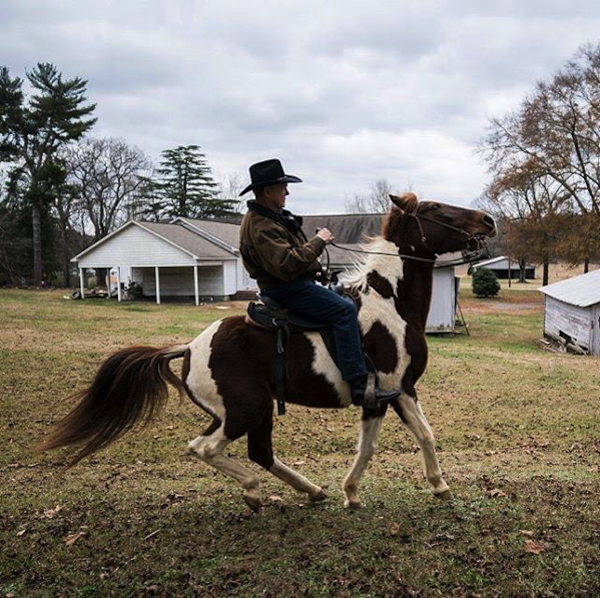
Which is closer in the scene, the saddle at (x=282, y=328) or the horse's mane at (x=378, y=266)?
the saddle at (x=282, y=328)

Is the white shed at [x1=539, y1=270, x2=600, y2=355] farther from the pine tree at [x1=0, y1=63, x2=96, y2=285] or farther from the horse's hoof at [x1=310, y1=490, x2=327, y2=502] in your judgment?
the pine tree at [x1=0, y1=63, x2=96, y2=285]

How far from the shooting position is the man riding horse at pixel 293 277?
4039 mm

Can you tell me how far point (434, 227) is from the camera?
450cm

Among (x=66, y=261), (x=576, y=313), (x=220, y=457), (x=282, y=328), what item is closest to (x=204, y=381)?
(x=220, y=457)

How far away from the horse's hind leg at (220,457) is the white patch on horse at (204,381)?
0.42 ft

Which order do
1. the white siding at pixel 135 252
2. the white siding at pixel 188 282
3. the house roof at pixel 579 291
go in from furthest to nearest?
1. the white siding at pixel 188 282
2. the white siding at pixel 135 252
3. the house roof at pixel 579 291

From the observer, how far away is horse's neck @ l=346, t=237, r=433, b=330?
445 centimetres

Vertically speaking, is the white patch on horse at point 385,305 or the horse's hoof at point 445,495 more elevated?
the white patch on horse at point 385,305

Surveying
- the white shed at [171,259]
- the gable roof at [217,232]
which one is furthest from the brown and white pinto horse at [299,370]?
the gable roof at [217,232]

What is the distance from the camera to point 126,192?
56469mm

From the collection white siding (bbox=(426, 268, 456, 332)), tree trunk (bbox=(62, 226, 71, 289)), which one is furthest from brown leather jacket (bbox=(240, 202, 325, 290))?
tree trunk (bbox=(62, 226, 71, 289))

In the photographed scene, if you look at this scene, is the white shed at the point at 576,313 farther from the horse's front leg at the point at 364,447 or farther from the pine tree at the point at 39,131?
the pine tree at the point at 39,131

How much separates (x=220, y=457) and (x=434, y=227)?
8.13ft

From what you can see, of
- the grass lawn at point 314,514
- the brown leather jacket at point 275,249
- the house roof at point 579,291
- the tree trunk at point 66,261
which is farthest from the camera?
the tree trunk at point 66,261
